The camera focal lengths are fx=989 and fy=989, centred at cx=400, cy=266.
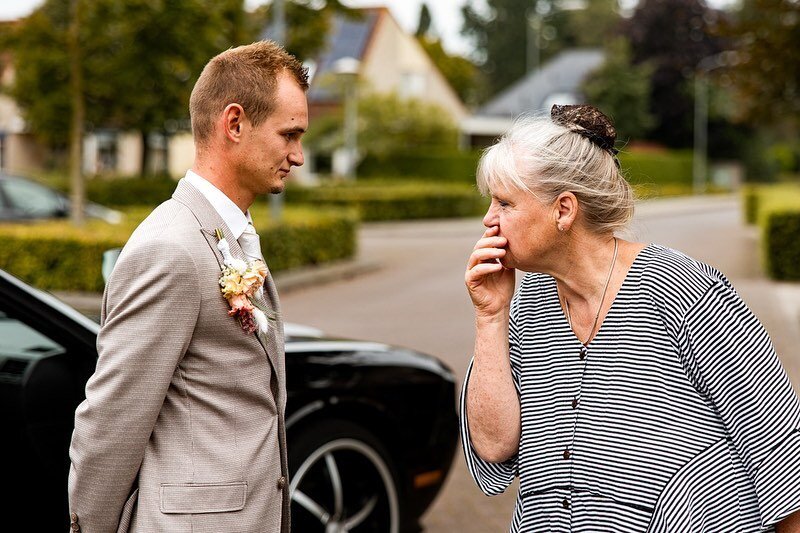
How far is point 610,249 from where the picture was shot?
236 centimetres

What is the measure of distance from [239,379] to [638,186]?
116 centimetres

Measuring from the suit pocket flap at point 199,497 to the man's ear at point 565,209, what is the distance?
941 millimetres

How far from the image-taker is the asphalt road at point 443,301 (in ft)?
17.6

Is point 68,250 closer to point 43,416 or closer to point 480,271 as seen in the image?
point 43,416

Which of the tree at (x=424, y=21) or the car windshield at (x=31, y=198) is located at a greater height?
the tree at (x=424, y=21)

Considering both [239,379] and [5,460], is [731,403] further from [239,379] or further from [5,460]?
[5,460]

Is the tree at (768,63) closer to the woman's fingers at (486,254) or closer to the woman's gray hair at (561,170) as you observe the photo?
the woman's gray hair at (561,170)

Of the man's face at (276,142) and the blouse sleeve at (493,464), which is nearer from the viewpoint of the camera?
the man's face at (276,142)

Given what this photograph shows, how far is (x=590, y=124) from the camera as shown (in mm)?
2273

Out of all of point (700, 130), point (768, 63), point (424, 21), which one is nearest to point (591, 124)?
point (768, 63)

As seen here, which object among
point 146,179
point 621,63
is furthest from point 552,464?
point 621,63

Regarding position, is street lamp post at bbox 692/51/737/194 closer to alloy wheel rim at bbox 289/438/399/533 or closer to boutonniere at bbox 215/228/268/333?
alloy wheel rim at bbox 289/438/399/533

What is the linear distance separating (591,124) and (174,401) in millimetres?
1122

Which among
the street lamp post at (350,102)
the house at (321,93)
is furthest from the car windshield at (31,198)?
the house at (321,93)
